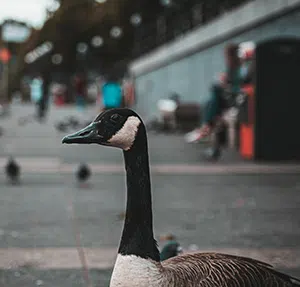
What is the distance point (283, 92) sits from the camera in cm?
1742

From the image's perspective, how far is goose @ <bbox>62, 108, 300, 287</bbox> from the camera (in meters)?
4.52

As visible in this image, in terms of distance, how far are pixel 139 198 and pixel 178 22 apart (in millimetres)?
37064

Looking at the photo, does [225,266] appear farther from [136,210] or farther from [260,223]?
[260,223]

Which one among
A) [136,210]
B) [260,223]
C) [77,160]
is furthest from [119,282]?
[77,160]

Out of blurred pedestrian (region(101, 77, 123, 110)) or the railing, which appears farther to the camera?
the railing

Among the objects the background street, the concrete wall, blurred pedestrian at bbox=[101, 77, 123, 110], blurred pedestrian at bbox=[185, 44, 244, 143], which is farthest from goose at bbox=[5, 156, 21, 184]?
blurred pedestrian at bbox=[101, 77, 123, 110]

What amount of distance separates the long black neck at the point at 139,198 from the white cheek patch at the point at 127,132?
0.13ft

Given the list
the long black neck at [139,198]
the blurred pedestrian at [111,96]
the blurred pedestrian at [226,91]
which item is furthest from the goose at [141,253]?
the blurred pedestrian at [111,96]

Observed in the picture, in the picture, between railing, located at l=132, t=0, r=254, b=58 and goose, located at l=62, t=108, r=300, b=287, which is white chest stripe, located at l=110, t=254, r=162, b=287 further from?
railing, located at l=132, t=0, r=254, b=58

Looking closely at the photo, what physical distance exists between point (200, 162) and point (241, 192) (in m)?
5.22

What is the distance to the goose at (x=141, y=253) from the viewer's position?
14.8 feet

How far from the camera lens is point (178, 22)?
4131 centimetres

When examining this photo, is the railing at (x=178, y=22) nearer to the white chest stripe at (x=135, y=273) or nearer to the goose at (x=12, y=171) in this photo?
the goose at (x=12, y=171)

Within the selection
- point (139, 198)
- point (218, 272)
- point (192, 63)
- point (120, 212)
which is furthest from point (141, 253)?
point (192, 63)
